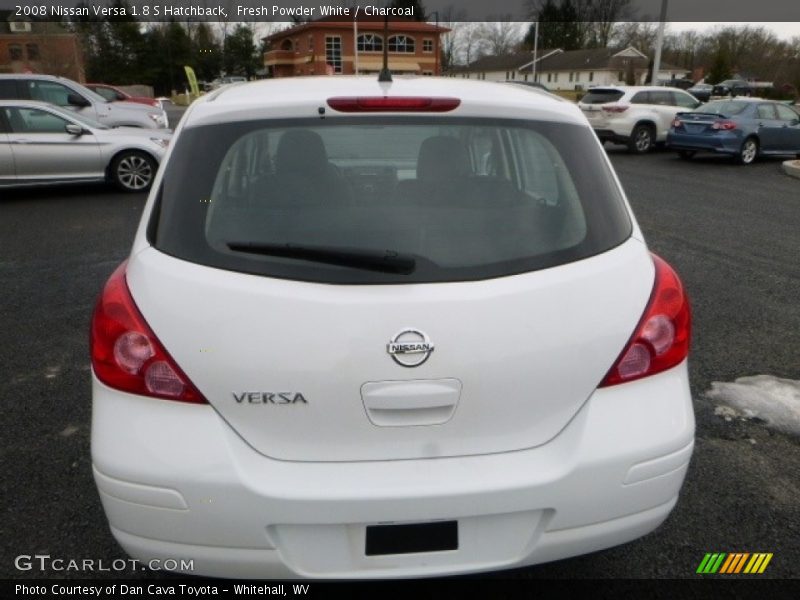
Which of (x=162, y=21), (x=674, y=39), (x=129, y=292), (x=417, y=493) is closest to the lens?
(x=417, y=493)

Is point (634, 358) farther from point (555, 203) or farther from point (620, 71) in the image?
point (620, 71)

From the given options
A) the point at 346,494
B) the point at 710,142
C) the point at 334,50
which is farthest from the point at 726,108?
the point at 334,50

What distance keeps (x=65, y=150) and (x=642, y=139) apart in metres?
13.9

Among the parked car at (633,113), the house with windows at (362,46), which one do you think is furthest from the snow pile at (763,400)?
the house with windows at (362,46)

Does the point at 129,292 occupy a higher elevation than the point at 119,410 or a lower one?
higher

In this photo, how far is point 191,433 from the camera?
6.13 feet

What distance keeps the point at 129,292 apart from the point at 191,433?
45 centimetres

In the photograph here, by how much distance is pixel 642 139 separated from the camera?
18.3m

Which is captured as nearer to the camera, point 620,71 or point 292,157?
point 292,157

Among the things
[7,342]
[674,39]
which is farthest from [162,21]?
[7,342]

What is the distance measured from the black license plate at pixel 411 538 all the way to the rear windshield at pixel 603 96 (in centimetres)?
1796

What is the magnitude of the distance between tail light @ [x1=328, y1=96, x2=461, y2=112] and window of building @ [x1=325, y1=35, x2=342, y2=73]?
65.6 m

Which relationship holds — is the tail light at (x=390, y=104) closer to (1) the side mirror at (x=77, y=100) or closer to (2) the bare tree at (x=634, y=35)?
(1) the side mirror at (x=77, y=100)

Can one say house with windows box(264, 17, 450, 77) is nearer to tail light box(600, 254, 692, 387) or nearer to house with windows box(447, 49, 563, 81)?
house with windows box(447, 49, 563, 81)
